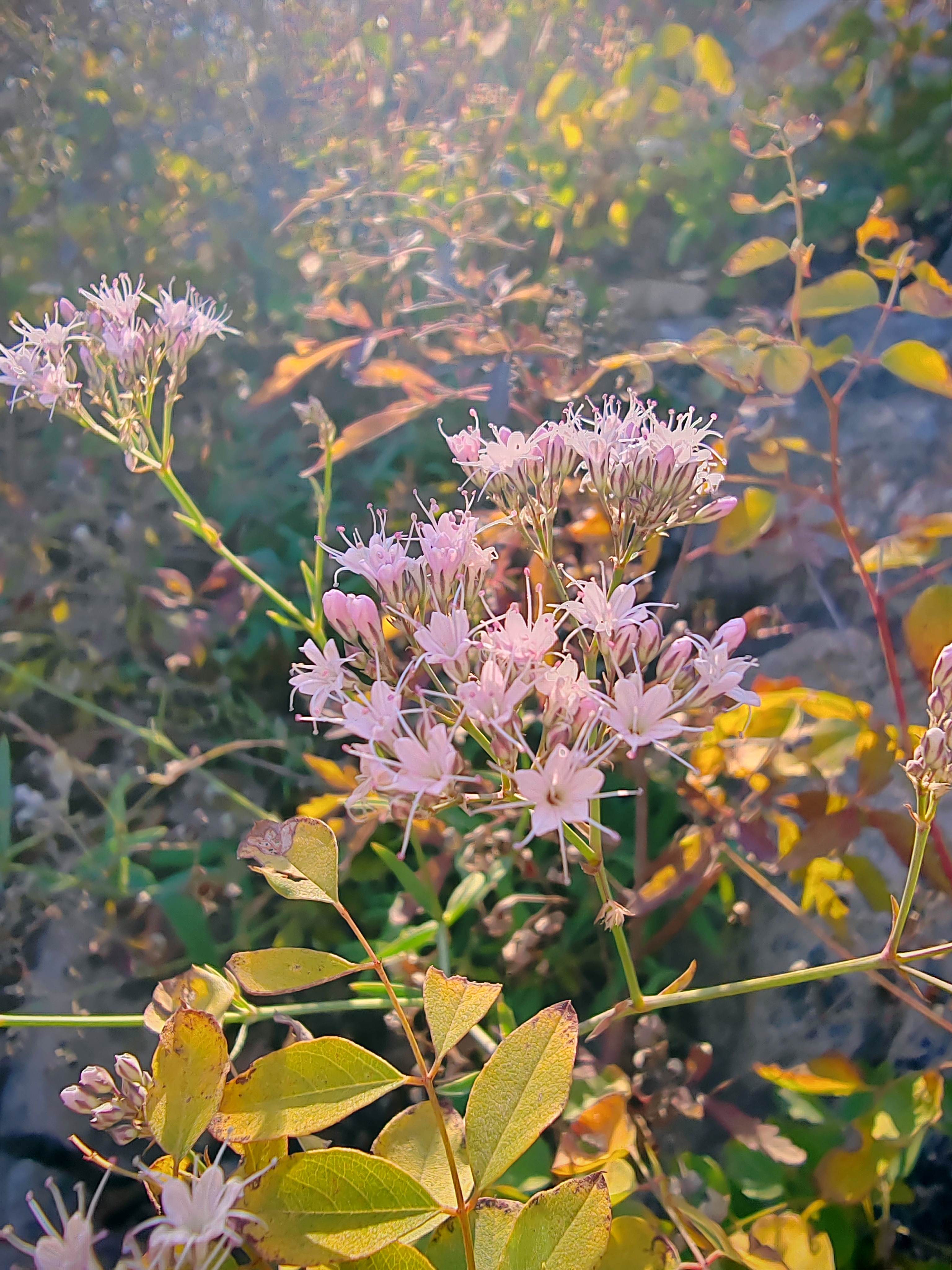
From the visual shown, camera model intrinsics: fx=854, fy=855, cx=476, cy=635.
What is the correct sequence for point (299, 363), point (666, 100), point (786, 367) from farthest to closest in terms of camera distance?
point (666, 100) < point (299, 363) < point (786, 367)

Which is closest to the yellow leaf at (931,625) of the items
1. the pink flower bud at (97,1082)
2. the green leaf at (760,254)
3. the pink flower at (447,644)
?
the green leaf at (760,254)

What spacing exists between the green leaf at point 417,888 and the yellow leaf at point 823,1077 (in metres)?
0.43

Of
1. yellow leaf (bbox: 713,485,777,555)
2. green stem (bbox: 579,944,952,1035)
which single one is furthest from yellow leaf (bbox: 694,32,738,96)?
green stem (bbox: 579,944,952,1035)

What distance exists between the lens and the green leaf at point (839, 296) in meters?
1.08

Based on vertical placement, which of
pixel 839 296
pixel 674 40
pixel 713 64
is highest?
pixel 674 40

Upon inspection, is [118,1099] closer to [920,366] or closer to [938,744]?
[938,744]

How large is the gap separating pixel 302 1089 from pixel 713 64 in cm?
170

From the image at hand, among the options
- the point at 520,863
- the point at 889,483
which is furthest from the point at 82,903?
the point at 889,483

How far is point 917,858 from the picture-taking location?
688 millimetres

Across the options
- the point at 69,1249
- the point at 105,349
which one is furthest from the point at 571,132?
the point at 69,1249

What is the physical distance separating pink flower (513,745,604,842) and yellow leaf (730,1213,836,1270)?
495mm

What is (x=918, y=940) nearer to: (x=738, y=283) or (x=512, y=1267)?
(x=512, y=1267)

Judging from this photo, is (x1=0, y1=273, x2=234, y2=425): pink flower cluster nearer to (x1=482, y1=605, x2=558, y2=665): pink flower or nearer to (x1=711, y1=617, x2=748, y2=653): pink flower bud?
(x1=482, y1=605, x2=558, y2=665): pink flower

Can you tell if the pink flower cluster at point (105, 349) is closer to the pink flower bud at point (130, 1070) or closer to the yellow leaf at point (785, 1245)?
the pink flower bud at point (130, 1070)
